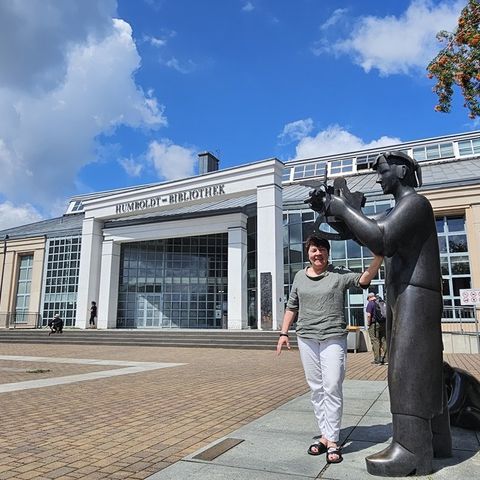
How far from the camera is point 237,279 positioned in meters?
23.7

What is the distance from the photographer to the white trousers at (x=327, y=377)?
353 cm

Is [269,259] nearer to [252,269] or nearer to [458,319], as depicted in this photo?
[252,269]

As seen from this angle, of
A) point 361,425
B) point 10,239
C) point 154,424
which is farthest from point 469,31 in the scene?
point 10,239

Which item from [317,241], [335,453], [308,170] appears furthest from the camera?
[308,170]

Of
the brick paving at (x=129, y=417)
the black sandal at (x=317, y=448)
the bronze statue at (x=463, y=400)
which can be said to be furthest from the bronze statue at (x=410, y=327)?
the brick paving at (x=129, y=417)

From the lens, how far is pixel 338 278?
372 cm

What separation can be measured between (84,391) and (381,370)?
6.36 meters

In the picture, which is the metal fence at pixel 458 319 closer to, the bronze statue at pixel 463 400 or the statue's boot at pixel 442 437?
the bronze statue at pixel 463 400

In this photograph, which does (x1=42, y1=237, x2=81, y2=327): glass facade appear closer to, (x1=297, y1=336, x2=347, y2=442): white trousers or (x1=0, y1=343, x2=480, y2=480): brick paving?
(x1=0, y1=343, x2=480, y2=480): brick paving

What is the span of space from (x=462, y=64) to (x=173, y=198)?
19.0m

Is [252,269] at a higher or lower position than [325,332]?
higher

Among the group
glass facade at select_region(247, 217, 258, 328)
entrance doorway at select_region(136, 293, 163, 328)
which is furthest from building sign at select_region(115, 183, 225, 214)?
entrance doorway at select_region(136, 293, 163, 328)

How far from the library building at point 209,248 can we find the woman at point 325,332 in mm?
16610

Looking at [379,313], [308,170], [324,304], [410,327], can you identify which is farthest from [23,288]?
[410,327]
